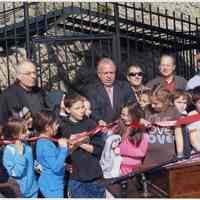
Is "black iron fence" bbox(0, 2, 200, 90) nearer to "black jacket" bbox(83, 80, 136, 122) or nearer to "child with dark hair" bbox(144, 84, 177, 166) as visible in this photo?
"black jacket" bbox(83, 80, 136, 122)

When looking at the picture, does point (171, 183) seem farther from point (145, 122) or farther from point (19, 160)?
point (19, 160)

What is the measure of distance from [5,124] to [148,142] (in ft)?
4.78

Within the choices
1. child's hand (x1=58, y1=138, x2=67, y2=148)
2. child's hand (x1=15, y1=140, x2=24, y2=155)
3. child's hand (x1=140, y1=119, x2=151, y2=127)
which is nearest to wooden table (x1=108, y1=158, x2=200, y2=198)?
child's hand (x1=58, y1=138, x2=67, y2=148)

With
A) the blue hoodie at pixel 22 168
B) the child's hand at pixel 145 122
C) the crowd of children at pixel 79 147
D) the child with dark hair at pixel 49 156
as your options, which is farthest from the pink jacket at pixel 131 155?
the blue hoodie at pixel 22 168

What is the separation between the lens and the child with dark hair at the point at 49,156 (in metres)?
6.16

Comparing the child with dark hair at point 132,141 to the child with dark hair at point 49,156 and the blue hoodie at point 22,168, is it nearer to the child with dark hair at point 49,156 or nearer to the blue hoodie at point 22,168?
the child with dark hair at point 49,156

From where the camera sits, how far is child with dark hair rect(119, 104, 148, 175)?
6418mm

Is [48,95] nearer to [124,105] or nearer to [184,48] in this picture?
[124,105]

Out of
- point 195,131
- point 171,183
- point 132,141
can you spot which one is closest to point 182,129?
point 195,131

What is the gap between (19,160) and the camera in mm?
6094

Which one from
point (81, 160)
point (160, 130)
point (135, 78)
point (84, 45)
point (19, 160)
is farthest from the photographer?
point (84, 45)

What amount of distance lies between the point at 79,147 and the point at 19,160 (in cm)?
62

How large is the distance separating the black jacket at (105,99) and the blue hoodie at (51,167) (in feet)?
2.77

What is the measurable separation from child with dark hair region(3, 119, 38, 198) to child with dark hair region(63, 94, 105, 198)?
39 centimetres
